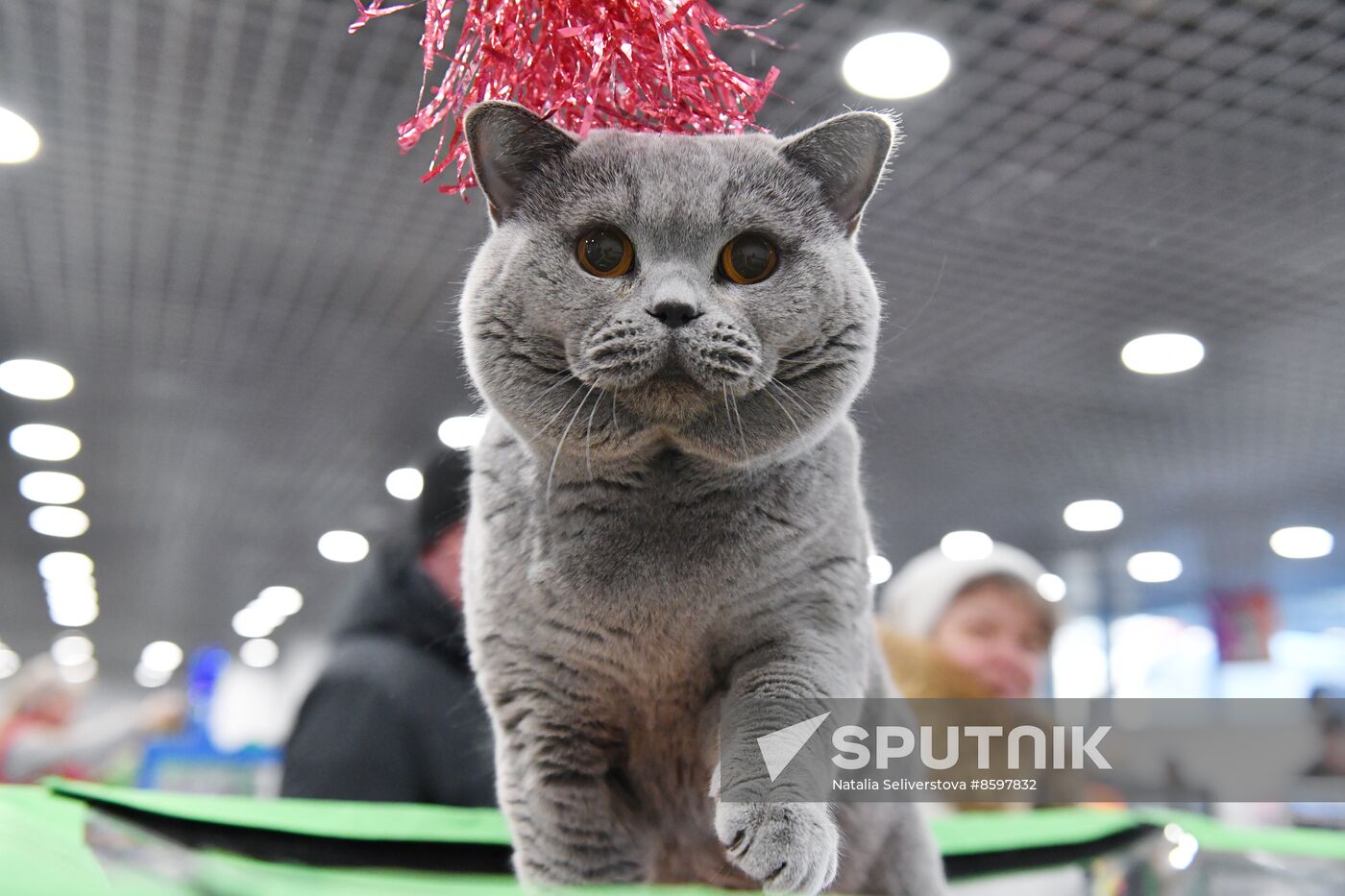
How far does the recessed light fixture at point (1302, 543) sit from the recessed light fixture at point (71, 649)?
195 centimetres

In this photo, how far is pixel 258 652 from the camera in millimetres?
1685

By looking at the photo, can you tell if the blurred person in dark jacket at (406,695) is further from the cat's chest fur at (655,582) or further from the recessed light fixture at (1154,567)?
the recessed light fixture at (1154,567)

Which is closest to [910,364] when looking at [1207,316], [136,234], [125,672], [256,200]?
[1207,316]

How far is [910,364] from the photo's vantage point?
41.9 inches

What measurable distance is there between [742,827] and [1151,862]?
2.86 feet

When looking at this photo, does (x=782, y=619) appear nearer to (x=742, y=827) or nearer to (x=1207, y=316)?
(x=742, y=827)

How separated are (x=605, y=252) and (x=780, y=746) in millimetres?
320

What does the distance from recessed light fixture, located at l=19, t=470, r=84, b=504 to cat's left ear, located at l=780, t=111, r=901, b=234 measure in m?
1.36

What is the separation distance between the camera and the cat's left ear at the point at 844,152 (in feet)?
2.00

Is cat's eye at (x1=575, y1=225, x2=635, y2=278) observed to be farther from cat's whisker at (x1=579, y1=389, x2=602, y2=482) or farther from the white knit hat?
the white knit hat

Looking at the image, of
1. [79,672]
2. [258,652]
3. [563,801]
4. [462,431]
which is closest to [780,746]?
[563,801]

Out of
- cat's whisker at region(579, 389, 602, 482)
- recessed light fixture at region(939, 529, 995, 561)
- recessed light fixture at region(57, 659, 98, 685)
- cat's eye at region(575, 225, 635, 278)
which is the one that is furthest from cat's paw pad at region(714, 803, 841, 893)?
recessed light fixture at region(57, 659, 98, 685)

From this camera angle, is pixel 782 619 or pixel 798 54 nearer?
pixel 782 619

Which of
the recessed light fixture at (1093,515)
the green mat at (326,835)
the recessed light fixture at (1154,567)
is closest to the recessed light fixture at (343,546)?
the green mat at (326,835)
